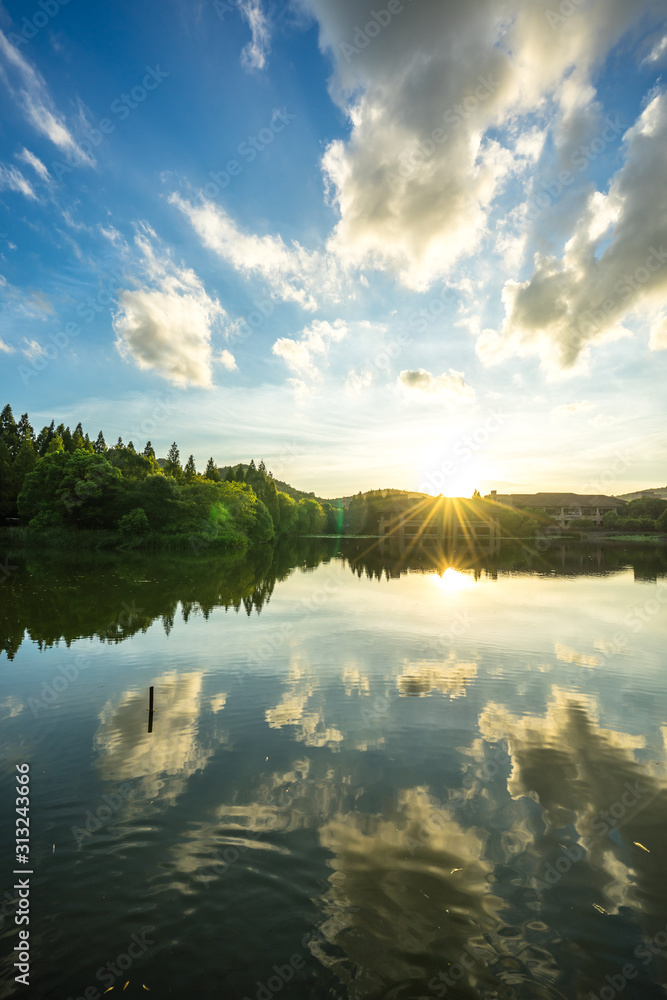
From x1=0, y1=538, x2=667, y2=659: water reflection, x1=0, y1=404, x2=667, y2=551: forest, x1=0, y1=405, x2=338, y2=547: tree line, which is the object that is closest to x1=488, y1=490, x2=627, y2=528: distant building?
x1=0, y1=404, x2=667, y2=551: forest

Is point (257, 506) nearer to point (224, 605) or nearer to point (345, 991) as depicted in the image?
point (224, 605)

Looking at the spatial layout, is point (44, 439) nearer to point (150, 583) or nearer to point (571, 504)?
point (150, 583)

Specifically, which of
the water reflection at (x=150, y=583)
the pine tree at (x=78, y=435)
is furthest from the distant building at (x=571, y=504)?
the pine tree at (x=78, y=435)

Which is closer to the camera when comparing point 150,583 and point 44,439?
point 150,583

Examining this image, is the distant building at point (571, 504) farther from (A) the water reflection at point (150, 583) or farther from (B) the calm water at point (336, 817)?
(B) the calm water at point (336, 817)

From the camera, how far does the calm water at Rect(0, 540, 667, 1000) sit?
4883 mm

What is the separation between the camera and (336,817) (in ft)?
23.7

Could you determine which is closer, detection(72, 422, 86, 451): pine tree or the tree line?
the tree line

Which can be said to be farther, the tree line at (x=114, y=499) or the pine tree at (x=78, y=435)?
the pine tree at (x=78, y=435)

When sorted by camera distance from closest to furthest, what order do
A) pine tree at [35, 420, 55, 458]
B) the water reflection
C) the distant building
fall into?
the water reflection → pine tree at [35, 420, 55, 458] → the distant building

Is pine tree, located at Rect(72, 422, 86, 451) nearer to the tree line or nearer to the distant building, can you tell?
the tree line

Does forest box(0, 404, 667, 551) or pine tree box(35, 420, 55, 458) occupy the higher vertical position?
pine tree box(35, 420, 55, 458)

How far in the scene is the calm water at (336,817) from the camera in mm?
4883

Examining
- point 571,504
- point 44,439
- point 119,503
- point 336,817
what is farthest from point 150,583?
point 571,504
